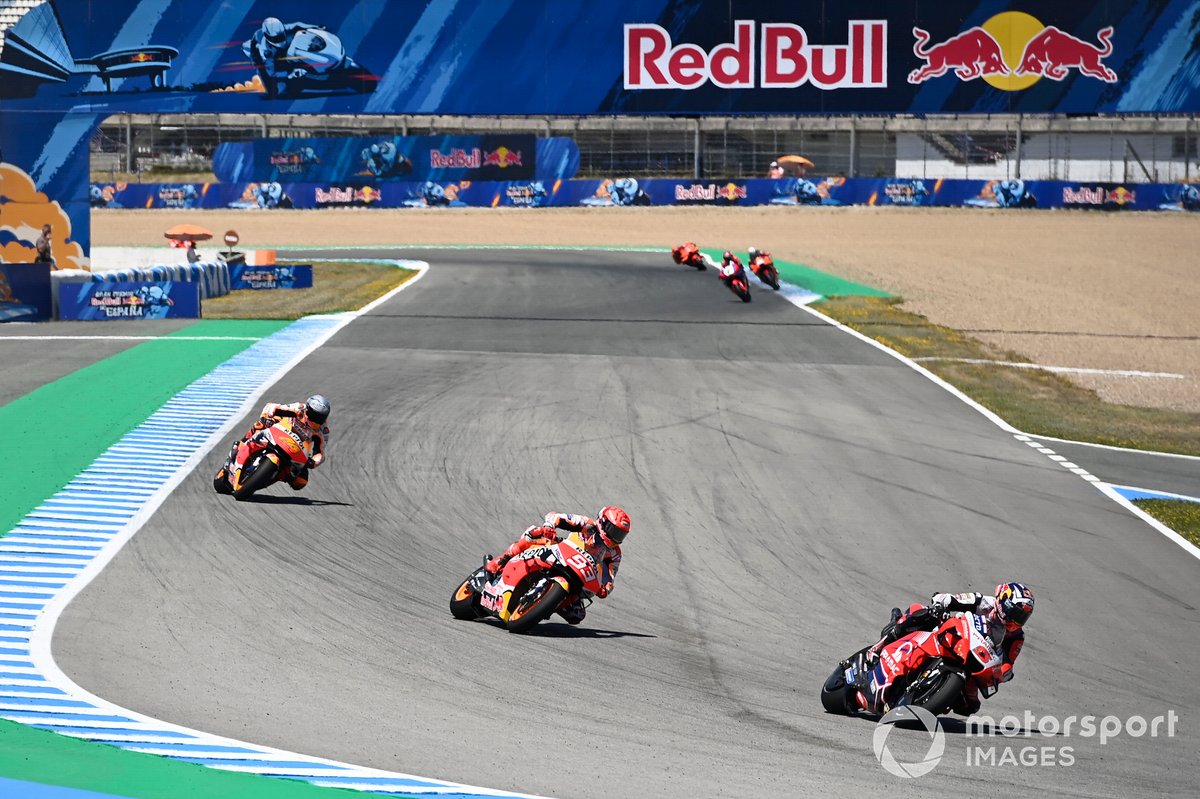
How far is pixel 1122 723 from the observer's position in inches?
392

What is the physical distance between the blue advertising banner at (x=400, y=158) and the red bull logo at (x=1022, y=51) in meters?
23.8

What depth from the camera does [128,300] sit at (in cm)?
3052

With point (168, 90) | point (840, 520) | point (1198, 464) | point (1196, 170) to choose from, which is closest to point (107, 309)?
point (168, 90)

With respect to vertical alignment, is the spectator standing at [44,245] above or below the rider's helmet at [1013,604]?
above

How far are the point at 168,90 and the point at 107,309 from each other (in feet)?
47.5

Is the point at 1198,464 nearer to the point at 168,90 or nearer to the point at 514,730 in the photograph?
the point at 514,730

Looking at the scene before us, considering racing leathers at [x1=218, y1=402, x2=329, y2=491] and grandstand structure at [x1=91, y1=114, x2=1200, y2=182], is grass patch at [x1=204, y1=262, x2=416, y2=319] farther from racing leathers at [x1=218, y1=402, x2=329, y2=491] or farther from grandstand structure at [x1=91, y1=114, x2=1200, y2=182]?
grandstand structure at [x1=91, y1=114, x2=1200, y2=182]

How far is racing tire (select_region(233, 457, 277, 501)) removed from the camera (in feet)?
49.2

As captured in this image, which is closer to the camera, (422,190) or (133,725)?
(133,725)

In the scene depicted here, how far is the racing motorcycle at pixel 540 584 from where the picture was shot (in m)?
11.1

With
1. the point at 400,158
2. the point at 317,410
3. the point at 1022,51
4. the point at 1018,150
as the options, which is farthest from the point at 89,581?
the point at 1018,150

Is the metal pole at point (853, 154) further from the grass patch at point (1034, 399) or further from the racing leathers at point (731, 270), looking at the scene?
the grass patch at point (1034, 399)

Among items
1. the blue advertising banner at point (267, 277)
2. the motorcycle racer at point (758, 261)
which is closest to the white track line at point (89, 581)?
the blue advertising banner at point (267, 277)

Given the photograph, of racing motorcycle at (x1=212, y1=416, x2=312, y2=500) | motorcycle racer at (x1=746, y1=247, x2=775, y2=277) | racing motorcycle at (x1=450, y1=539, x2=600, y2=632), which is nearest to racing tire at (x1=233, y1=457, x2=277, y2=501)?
racing motorcycle at (x1=212, y1=416, x2=312, y2=500)
